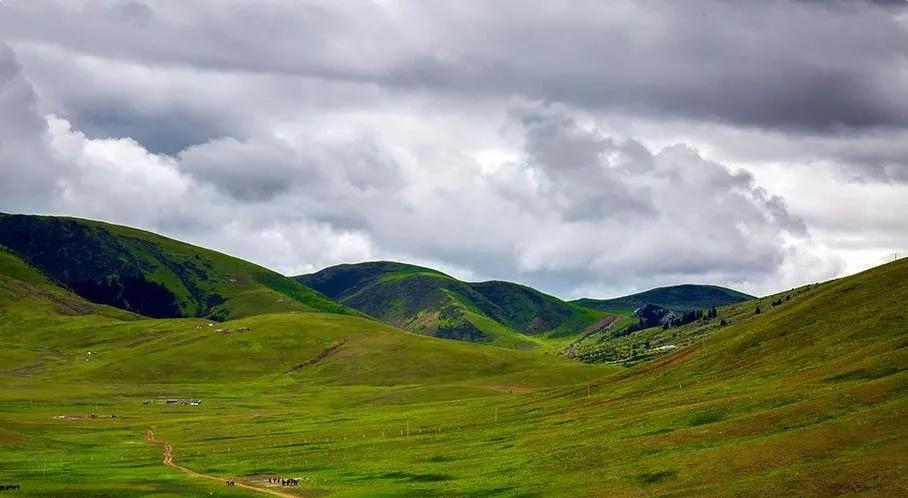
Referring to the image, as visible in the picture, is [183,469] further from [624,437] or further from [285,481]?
[624,437]

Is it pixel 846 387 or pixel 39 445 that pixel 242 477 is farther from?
pixel 846 387

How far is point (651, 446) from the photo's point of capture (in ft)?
309

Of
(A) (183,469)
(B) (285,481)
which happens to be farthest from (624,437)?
(A) (183,469)

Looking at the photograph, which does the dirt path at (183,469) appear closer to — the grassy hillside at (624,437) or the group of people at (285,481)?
the grassy hillside at (624,437)

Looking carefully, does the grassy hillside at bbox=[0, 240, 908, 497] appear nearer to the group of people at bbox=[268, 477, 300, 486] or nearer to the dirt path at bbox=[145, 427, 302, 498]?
the dirt path at bbox=[145, 427, 302, 498]

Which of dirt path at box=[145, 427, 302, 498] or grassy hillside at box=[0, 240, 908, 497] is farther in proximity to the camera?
dirt path at box=[145, 427, 302, 498]

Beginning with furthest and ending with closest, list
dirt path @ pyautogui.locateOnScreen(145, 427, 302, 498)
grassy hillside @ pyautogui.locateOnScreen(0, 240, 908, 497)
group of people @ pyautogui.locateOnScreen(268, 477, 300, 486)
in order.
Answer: group of people @ pyautogui.locateOnScreen(268, 477, 300, 486) → dirt path @ pyautogui.locateOnScreen(145, 427, 302, 498) → grassy hillside @ pyautogui.locateOnScreen(0, 240, 908, 497)

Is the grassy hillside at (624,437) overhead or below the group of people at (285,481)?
overhead

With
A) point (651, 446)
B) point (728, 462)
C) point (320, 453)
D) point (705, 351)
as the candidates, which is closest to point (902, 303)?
point (705, 351)

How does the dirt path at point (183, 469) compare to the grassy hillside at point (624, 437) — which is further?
the dirt path at point (183, 469)

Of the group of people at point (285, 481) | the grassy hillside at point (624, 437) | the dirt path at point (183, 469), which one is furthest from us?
the group of people at point (285, 481)

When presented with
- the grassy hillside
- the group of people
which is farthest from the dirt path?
the group of people

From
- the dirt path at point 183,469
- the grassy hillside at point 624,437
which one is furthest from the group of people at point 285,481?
the dirt path at point 183,469

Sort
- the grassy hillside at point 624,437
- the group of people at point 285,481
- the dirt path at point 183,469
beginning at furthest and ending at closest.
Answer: the group of people at point 285,481 < the dirt path at point 183,469 < the grassy hillside at point 624,437
